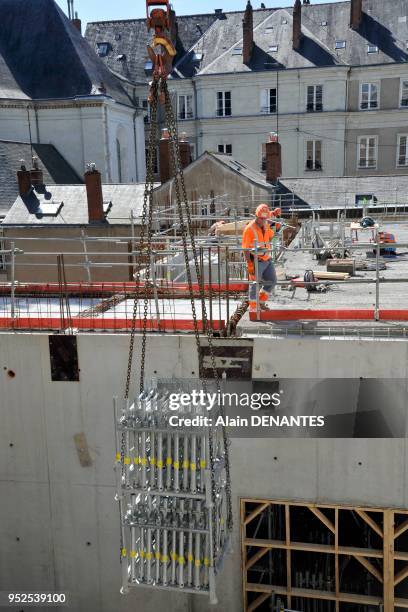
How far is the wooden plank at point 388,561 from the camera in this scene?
28.3ft

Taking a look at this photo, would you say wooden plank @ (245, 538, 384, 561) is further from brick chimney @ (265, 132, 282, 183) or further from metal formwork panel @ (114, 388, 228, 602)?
brick chimney @ (265, 132, 282, 183)

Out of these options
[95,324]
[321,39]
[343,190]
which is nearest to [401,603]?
[95,324]

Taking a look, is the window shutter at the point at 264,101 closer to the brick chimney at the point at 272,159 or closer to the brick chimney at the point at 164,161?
the brick chimney at the point at 272,159

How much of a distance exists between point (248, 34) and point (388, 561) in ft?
132

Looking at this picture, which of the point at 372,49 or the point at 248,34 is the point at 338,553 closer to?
the point at 372,49

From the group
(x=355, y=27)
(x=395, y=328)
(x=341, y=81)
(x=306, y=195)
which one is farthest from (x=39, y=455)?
(x=355, y=27)

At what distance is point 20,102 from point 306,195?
19.1m

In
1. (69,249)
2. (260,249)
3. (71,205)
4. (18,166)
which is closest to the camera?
(260,249)

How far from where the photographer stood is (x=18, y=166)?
2920cm

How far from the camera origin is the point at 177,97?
44688 millimetres

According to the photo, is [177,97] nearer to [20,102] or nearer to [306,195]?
[20,102]

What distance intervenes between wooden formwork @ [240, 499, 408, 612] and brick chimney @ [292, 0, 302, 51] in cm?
3901

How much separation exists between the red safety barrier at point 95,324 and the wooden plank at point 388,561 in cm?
363

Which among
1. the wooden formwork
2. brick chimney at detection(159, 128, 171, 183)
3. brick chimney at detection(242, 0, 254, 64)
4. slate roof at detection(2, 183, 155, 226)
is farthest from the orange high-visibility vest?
brick chimney at detection(242, 0, 254, 64)
